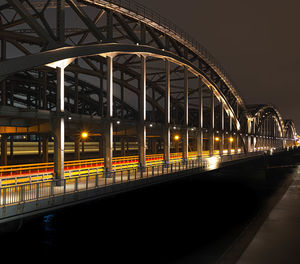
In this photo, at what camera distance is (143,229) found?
17.4 m

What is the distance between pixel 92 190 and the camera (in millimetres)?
18156

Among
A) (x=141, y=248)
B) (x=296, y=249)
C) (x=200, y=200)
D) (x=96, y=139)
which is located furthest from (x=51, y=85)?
(x=296, y=249)

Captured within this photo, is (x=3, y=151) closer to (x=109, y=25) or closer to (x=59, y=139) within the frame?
(x=59, y=139)

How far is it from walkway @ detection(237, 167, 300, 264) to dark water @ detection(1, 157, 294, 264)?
5.27 feet

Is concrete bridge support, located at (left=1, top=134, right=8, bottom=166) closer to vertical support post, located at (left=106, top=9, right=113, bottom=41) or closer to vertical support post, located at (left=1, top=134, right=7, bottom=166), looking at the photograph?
vertical support post, located at (left=1, top=134, right=7, bottom=166)

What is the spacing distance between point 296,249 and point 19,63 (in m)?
17.2

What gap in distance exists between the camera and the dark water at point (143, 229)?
13.6 metres

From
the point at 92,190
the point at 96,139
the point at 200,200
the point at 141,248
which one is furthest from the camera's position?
the point at 96,139

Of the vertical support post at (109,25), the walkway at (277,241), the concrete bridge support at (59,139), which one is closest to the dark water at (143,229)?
the walkway at (277,241)

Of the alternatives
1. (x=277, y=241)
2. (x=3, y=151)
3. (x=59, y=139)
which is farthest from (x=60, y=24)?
(x=277, y=241)

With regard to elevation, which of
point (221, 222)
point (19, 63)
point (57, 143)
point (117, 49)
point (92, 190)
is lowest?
point (221, 222)

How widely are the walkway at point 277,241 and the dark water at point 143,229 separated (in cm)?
161

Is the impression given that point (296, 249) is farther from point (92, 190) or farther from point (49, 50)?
point (49, 50)

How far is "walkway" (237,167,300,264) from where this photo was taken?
11.2 metres
